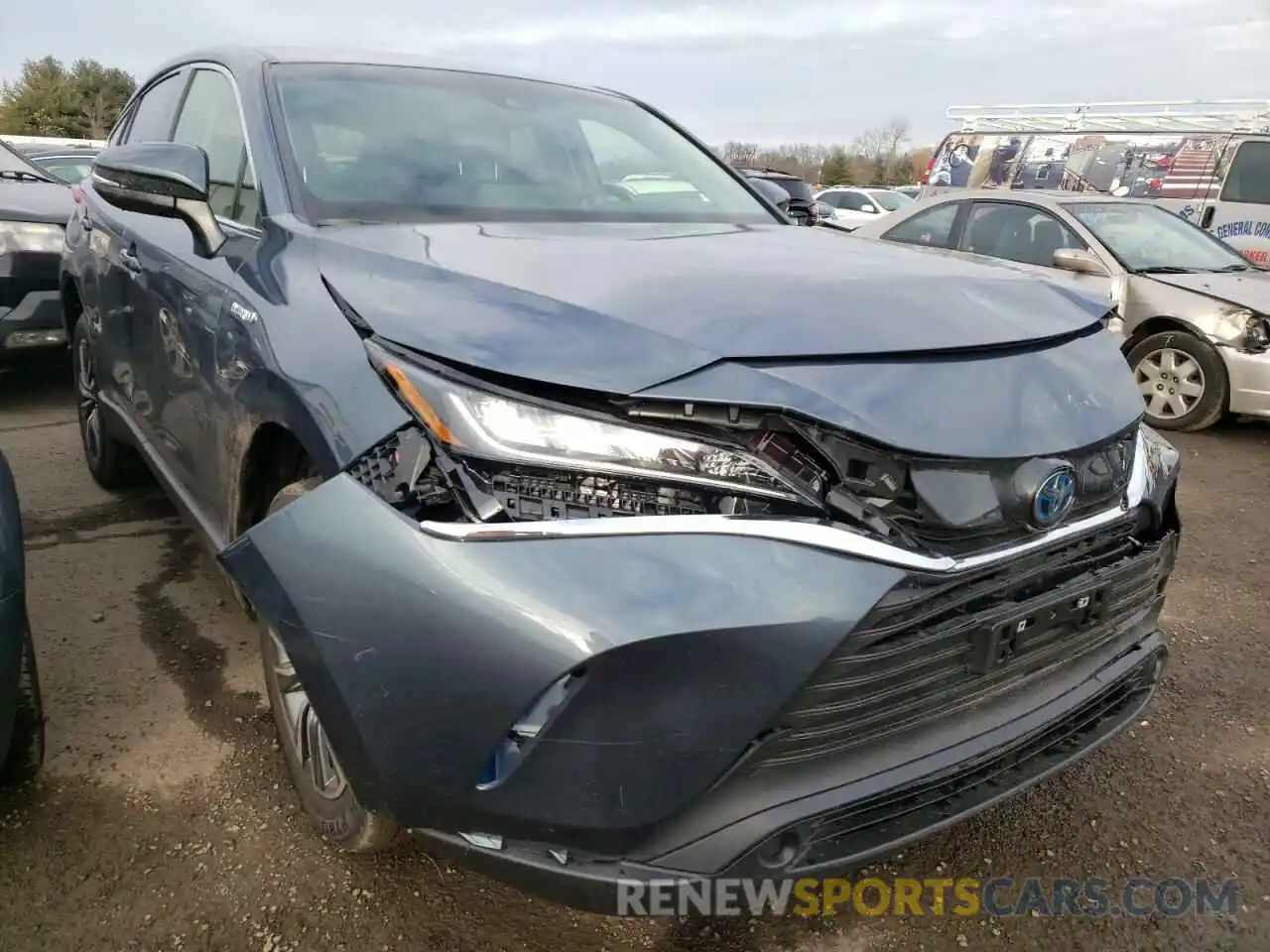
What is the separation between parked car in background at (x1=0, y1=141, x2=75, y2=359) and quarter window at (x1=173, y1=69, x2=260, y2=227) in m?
2.90

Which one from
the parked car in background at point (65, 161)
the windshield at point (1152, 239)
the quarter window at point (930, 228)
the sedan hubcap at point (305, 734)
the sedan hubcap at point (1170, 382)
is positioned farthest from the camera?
the parked car in background at point (65, 161)

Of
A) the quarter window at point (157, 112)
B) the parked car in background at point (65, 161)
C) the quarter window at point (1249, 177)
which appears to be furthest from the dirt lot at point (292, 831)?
the parked car in background at point (65, 161)

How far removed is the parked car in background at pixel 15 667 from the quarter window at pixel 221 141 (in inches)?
32.5

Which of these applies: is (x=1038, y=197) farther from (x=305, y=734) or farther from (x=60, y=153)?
(x=60, y=153)

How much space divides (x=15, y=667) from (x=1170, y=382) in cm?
638

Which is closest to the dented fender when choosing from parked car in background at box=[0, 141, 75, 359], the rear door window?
parked car in background at box=[0, 141, 75, 359]

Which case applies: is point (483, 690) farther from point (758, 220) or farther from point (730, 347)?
point (758, 220)

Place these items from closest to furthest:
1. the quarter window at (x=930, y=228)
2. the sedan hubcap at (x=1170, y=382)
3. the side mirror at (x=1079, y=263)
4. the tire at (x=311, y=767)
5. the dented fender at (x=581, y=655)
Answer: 1. the dented fender at (x=581, y=655)
2. the tire at (x=311, y=767)
3. the sedan hubcap at (x=1170, y=382)
4. the side mirror at (x=1079, y=263)
5. the quarter window at (x=930, y=228)

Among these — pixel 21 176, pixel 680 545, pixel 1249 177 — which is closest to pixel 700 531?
pixel 680 545

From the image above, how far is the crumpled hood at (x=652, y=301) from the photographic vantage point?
1521 millimetres

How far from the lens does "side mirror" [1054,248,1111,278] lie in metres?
6.21

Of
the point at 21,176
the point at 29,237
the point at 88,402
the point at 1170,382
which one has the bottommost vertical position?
the point at 1170,382

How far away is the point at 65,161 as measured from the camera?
10.7 m

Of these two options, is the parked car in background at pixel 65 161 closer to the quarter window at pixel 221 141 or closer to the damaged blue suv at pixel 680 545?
the quarter window at pixel 221 141
